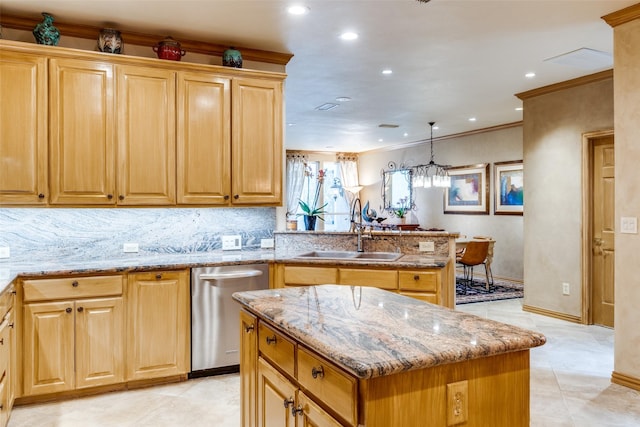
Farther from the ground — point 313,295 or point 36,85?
point 36,85

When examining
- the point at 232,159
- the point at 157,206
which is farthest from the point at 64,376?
the point at 232,159

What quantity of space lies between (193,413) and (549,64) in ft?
14.7

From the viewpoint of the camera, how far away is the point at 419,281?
369 cm

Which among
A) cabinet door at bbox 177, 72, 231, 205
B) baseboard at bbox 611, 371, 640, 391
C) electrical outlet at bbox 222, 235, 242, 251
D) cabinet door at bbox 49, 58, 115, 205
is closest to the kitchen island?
cabinet door at bbox 177, 72, 231, 205

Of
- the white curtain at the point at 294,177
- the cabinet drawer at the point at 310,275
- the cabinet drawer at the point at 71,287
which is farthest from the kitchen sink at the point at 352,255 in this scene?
the white curtain at the point at 294,177

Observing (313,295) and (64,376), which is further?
(64,376)

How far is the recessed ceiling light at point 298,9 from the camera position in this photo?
10.4 feet

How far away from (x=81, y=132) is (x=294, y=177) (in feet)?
27.3

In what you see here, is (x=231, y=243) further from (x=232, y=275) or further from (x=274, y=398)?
(x=274, y=398)

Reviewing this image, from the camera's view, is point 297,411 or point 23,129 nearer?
point 297,411

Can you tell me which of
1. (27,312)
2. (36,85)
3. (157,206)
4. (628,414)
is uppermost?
(36,85)

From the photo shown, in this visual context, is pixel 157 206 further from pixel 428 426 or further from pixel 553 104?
pixel 553 104

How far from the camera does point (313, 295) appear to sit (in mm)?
2203

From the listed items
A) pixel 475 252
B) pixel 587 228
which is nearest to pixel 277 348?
pixel 587 228
